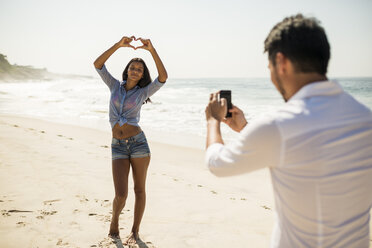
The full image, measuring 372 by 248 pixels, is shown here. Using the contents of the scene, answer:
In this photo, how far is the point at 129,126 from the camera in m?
3.80

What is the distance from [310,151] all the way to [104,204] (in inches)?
176

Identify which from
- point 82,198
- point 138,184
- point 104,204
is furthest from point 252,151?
point 82,198

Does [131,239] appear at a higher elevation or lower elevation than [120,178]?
lower

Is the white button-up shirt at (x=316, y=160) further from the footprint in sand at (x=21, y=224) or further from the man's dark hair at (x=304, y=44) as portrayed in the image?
the footprint in sand at (x=21, y=224)

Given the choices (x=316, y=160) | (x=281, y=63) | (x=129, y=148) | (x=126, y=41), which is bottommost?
(x=129, y=148)

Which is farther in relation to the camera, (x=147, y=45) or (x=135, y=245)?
(x=147, y=45)

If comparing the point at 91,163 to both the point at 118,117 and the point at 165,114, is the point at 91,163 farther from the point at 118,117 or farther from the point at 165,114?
the point at 165,114

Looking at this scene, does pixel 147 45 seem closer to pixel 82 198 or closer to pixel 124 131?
pixel 124 131

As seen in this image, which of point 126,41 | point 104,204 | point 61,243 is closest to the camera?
point 61,243

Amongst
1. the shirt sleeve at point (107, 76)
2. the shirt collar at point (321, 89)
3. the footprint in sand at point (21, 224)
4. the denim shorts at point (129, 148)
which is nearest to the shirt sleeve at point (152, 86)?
the shirt sleeve at point (107, 76)

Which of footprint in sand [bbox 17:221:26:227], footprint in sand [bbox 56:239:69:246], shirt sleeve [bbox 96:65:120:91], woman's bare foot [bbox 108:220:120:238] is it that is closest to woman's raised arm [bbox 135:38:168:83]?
shirt sleeve [bbox 96:65:120:91]

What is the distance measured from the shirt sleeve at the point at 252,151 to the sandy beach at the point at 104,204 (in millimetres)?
3055

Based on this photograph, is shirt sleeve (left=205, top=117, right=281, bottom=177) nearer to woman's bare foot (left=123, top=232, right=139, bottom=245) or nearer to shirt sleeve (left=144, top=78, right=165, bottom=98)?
shirt sleeve (left=144, top=78, right=165, bottom=98)

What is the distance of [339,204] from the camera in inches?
46.0
